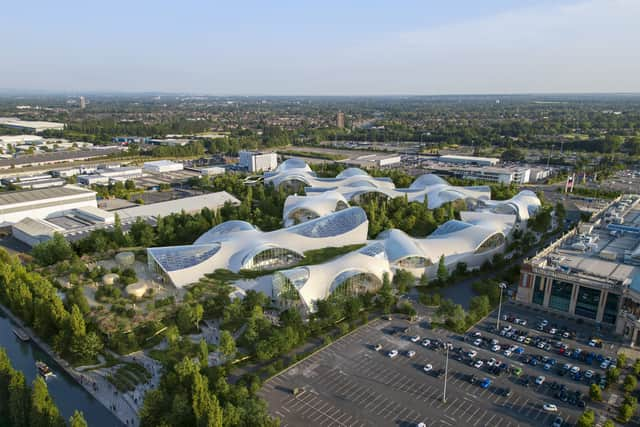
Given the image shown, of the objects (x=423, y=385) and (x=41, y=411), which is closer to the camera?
(x=41, y=411)

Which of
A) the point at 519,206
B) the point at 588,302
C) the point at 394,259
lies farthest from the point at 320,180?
the point at 588,302

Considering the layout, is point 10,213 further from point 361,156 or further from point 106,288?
point 361,156

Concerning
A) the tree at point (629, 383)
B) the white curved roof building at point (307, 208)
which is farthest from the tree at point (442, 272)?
the white curved roof building at point (307, 208)

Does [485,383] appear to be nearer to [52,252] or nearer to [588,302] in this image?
[588,302]

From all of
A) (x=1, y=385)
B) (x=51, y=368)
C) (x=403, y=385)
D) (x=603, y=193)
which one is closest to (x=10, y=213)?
(x=51, y=368)

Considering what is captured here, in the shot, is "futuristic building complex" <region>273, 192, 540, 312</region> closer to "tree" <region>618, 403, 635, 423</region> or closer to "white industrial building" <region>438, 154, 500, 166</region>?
"tree" <region>618, 403, 635, 423</region>

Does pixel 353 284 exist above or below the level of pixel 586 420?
above
